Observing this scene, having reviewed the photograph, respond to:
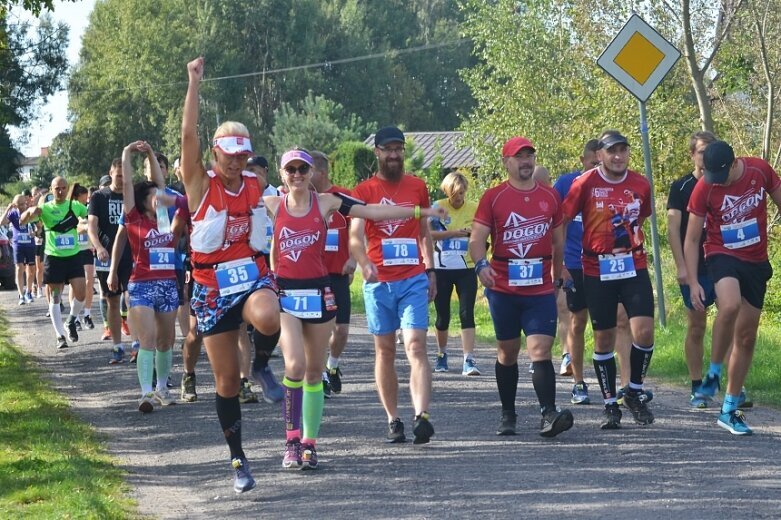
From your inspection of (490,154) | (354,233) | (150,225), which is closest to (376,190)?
(354,233)

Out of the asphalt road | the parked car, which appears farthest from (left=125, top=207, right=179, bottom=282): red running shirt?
the parked car

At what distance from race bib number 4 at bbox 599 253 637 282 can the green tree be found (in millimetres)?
62627

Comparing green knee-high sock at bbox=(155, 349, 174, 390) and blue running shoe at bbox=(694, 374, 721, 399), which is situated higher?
green knee-high sock at bbox=(155, 349, 174, 390)

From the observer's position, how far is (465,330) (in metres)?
13.5

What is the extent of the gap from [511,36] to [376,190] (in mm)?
22636

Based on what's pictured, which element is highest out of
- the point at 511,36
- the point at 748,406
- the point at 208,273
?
the point at 511,36

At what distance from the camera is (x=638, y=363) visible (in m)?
9.85

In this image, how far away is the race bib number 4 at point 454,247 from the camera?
13695 millimetres

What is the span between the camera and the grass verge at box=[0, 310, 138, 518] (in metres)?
7.47

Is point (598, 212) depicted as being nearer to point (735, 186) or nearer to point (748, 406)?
point (735, 186)

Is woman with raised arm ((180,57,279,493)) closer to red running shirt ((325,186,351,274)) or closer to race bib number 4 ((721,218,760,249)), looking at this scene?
race bib number 4 ((721,218,760,249))

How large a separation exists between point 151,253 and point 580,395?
12.6 feet

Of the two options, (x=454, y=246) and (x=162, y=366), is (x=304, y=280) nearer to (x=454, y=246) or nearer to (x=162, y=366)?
(x=162, y=366)

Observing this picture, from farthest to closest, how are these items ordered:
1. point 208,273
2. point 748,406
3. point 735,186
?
point 748,406 → point 735,186 → point 208,273
